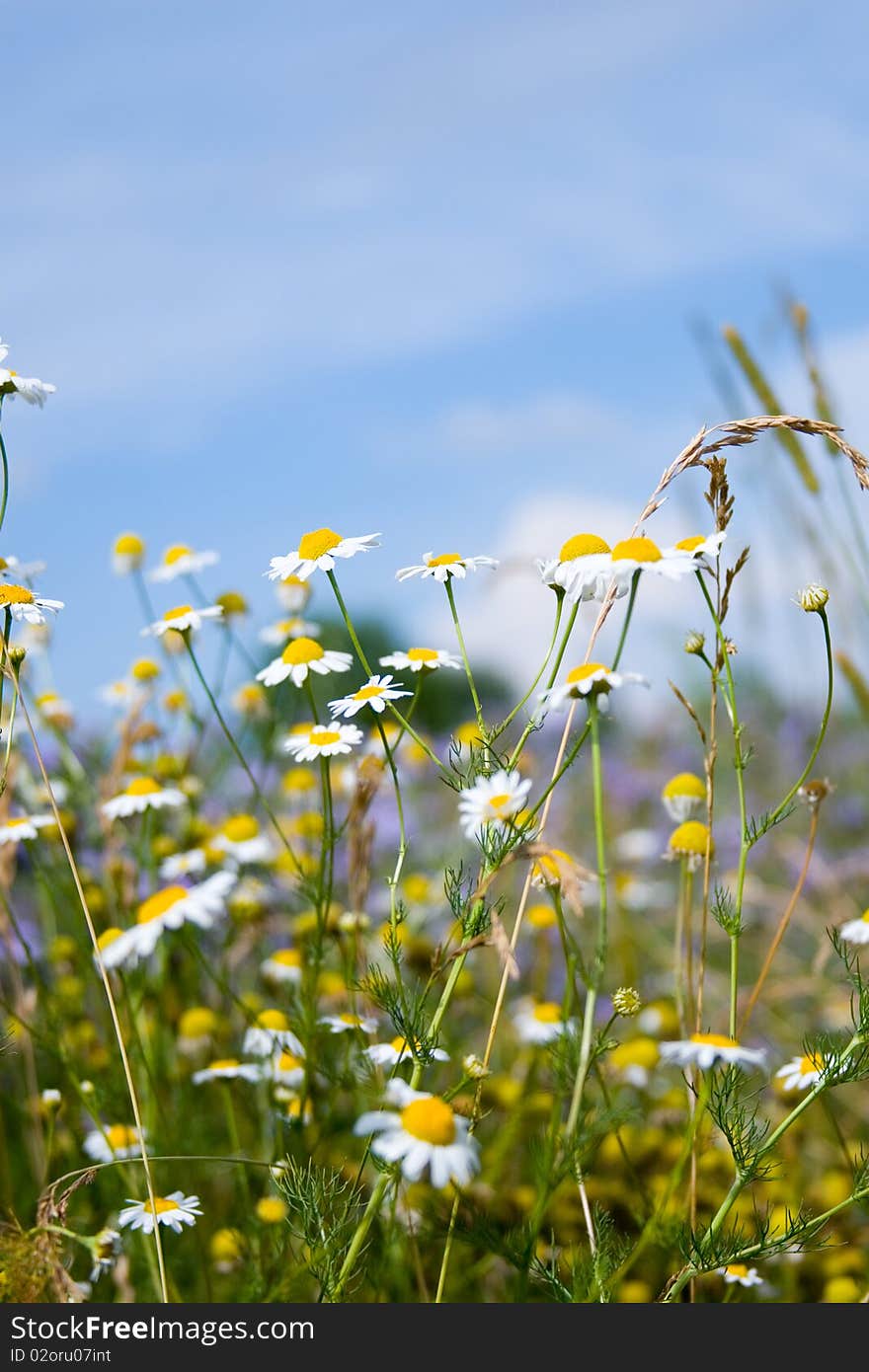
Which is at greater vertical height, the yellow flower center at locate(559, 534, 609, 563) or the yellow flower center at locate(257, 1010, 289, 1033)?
the yellow flower center at locate(559, 534, 609, 563)

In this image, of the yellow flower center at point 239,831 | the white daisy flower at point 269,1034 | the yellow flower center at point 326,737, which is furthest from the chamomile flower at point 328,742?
the yellow flower center at point 239,831

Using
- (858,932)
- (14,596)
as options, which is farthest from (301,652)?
(858,932)

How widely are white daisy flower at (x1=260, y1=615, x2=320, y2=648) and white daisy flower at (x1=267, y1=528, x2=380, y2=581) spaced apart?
0.47 meters

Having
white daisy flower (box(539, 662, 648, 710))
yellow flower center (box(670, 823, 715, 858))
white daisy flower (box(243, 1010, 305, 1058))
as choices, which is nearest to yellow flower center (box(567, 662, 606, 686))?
white daisy flower (box(539, 662, 648, 710))

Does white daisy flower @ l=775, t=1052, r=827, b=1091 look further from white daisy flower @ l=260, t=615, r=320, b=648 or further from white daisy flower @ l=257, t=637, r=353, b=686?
white daisy flower @ l=260, t=615, r=320, b=648

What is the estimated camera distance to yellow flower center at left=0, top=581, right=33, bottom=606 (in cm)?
125

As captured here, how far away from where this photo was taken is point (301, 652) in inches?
52.6

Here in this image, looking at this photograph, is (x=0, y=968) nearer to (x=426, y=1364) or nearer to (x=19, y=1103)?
(x=19, y=1103)

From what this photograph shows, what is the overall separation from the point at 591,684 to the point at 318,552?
14.5 inches

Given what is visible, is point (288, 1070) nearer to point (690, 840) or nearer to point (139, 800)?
point (139, 800)

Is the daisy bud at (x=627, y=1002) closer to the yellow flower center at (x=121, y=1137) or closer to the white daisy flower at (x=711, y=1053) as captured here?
the white daisy flower at (x=711, y=1053)

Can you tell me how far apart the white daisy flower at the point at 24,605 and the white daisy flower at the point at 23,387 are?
0.21 m

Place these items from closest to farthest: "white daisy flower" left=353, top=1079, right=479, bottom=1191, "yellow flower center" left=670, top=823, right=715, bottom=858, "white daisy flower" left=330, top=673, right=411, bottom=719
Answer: "white daisy flower" left=353, top=1079, right=479, bottom=1191 < "white daisy flower" left=330, top=673, right=411, bottom=719 < "yellow flower center" left=670, top=823, right=715, bottom=858

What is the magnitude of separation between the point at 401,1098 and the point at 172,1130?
1.07m
